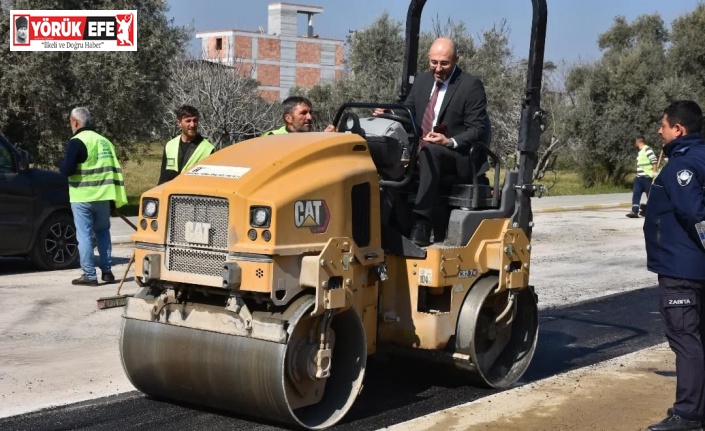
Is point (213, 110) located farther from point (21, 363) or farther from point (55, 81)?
point (21, 363)

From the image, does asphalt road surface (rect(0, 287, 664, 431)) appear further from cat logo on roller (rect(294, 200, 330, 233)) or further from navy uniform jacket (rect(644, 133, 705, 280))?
navy uniform jacket (rect(644, 133, 705, 280))

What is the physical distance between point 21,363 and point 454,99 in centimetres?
370

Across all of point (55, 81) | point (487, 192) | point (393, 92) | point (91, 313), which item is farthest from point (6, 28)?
point (393, 92)

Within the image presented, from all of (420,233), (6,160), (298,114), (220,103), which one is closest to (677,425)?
(420,233)

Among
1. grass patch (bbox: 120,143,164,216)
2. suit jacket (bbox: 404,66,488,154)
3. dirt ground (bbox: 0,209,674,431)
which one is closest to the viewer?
dirt ground (bbox: 0,209,674,431)

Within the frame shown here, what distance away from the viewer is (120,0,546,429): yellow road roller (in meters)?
5.67

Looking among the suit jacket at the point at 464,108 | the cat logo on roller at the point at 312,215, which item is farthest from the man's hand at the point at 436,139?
the cat logo on roller at the point at 312,215

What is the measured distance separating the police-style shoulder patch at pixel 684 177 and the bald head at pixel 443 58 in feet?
6.63

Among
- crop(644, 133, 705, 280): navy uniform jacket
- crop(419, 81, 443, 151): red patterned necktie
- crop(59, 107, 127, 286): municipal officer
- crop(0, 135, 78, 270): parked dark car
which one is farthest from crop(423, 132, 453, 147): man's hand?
crop(0, 135, 78, 270): parked dark car

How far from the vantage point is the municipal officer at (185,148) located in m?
9.36

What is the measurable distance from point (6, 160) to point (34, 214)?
72cm

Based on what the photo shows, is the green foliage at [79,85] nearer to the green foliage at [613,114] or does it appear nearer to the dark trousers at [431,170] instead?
the dark trousers at [431,170]

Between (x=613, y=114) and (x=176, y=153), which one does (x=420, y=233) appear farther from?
(x=613, y=114)

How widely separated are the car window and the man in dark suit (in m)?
6.43
